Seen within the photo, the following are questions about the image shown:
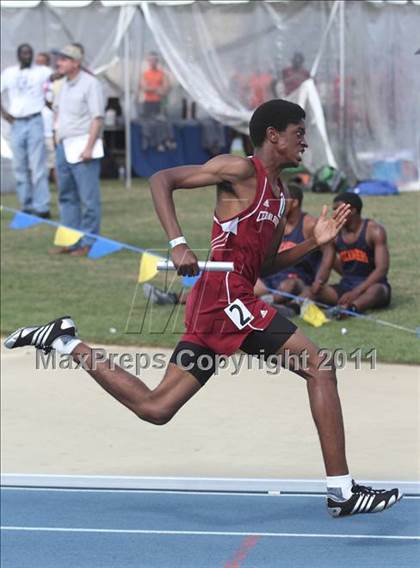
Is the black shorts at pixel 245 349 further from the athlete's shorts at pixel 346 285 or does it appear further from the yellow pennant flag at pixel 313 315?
the athlete's shorts at pixel 346 285

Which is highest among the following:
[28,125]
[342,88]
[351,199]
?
[351,199]

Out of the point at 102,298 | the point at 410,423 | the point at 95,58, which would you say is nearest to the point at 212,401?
the point at 410,423

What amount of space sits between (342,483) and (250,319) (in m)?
0.76

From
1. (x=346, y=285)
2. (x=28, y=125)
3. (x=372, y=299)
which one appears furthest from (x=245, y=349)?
(x=28, y=125)

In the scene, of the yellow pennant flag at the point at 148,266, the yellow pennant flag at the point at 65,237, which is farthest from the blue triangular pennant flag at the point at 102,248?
the yellow pennant flag at the point at 148,266

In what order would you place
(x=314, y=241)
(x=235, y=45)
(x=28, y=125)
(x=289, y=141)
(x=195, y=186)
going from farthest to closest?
(x=235, y=45)
(x=28, y=125)
(x=314, y=241)
(x=289, y=141)
(x=195, y=186)

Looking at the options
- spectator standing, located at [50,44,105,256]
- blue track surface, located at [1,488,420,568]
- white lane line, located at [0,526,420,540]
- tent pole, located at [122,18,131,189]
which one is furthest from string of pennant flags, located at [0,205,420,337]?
tent pole, located at [122,18,131,189]

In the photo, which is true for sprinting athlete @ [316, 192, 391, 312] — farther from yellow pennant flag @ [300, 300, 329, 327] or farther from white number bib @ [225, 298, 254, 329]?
white number bib @ [225, 298, 254, 329]

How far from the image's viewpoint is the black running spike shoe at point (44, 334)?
222 inches

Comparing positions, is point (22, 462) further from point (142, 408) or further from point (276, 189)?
point (276, 189)

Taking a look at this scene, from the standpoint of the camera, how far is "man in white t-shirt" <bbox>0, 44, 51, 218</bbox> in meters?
16.5

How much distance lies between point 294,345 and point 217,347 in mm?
314

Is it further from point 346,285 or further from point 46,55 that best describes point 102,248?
point 46,55

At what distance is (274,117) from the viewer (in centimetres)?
533
